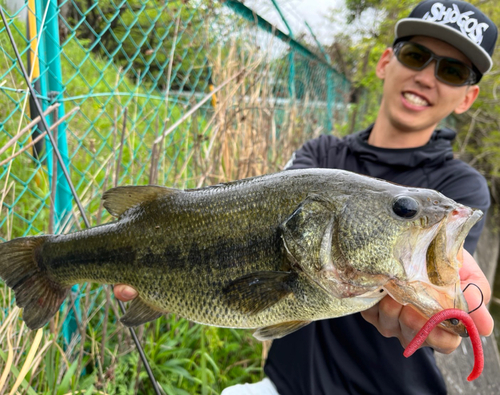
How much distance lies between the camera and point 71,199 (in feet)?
7.77

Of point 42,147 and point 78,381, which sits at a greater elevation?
point 42,147

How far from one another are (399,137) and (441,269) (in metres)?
1.55

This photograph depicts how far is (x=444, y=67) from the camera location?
2.29 m

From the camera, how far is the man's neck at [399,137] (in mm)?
2486

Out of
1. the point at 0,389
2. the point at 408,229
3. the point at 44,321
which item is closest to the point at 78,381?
the point at 0,389

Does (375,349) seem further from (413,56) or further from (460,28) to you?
(460,28)

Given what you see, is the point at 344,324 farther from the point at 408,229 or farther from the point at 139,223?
the point at 139,223

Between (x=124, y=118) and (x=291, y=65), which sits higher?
(x=291, y=65)

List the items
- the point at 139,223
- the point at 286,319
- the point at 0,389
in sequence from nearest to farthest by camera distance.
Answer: the point at 286,319, the point at 139,223, the point at 0,389

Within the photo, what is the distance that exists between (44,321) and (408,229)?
1.41 meters

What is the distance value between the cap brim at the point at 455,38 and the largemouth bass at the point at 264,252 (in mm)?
1402

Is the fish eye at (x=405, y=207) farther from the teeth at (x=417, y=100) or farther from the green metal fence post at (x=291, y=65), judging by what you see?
the green metal fence post at (x=291, y=65)

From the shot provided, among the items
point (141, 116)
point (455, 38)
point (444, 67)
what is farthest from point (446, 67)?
point (141, 116)

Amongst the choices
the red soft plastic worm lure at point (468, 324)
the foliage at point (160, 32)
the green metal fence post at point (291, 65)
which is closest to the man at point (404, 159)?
the red soft plastic worm lure at point (468, 324)
